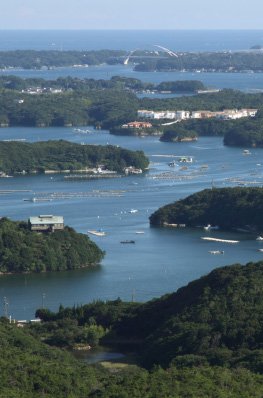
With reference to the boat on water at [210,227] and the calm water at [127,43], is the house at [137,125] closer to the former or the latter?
the boat on water at [210,227]

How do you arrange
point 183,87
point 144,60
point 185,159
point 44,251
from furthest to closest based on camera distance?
point 144,60
point 183,87
point 185,159
point 44,251

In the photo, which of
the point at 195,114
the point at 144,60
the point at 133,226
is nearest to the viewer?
the point at 133,226

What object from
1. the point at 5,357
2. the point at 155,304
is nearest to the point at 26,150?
the point at 155,304

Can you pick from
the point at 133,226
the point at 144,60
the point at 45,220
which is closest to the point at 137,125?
the point at 133,226

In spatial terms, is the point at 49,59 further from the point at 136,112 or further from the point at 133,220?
the point at 133,220

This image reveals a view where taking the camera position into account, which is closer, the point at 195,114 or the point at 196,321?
the point at 196,321

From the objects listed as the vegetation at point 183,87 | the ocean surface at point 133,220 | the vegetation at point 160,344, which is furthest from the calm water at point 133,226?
the vegetation at point 183,87

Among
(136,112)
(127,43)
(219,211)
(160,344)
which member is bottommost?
(127,43)

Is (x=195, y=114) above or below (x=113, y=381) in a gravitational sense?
below
